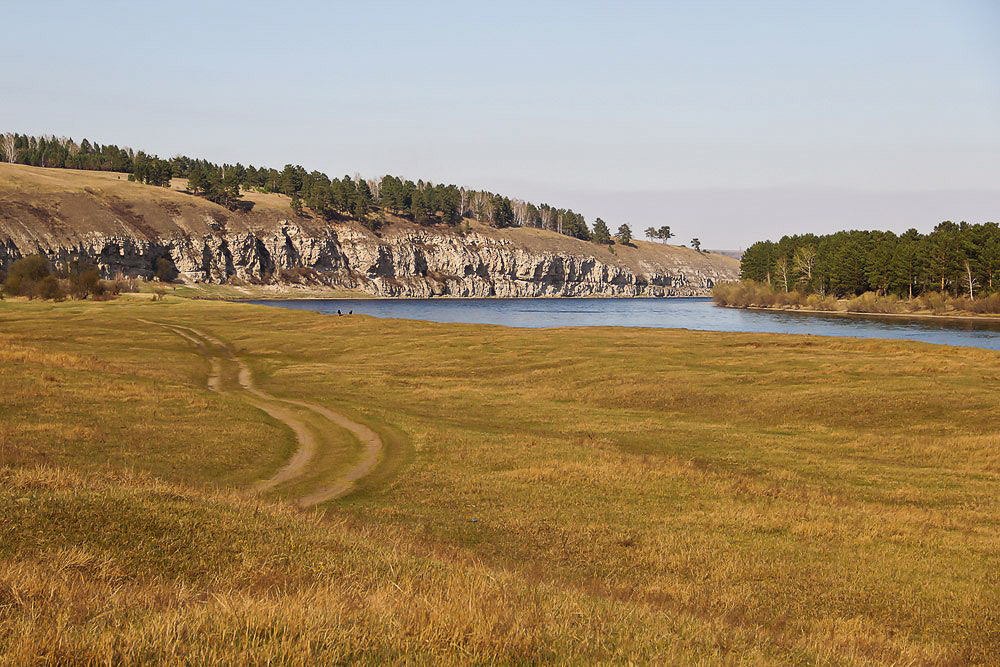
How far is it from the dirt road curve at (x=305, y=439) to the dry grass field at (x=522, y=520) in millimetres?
621

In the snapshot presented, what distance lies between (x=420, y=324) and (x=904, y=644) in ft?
287

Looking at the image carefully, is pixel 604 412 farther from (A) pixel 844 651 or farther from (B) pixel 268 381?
(A) pixel 844 651

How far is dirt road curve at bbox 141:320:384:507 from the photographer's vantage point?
2397 centimetres

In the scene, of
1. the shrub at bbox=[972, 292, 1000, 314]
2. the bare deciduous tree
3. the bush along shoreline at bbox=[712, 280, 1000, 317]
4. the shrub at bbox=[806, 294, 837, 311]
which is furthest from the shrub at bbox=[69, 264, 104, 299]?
the bare deciduous tree

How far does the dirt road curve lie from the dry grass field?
62 cm

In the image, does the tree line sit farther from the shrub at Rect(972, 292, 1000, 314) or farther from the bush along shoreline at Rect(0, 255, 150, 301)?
the bush along shoreline at Rect(0, 255, 150, 301)

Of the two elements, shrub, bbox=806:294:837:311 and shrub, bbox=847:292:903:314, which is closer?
shrub, bbox=847:292:903:314

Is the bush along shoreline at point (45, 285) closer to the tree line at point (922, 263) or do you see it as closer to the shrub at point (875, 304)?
the shrub at point (875, 304)

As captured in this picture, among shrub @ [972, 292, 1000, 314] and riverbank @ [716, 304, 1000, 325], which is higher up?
shrub @ [972, 292, 1000, 314]

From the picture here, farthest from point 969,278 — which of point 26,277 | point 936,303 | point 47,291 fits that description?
point 26,277

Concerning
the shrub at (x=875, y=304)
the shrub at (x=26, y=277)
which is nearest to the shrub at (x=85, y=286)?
the shrub at (x=26, y=277)

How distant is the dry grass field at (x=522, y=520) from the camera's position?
337 inches

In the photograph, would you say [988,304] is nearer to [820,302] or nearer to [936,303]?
[936,303]

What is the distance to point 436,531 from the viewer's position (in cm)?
1922
